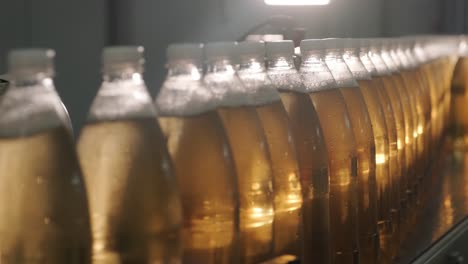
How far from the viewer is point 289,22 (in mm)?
2258

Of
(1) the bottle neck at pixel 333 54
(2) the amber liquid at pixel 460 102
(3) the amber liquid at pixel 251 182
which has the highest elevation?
(1) the bottle neck at pixel 333 54

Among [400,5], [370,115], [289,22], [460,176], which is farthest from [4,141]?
[400,5]

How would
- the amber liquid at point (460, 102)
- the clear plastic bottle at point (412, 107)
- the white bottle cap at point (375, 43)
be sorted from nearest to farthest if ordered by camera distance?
the white bottle cap at point (375, 43), the clear plastic bottle at point (412, 107), the amber liquid at point (460, 102)

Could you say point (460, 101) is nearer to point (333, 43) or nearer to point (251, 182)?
point (333, 43)

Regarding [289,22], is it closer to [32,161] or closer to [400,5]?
[32,161]

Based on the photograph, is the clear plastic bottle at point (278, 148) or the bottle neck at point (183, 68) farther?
the clear plastic bottle at point (278, 148)

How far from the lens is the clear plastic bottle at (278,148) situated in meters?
0.82

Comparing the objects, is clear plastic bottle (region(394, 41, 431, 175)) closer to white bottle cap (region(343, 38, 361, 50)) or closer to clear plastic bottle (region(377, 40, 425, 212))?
clear plastic bottle (region(377, 40, 425, 212))

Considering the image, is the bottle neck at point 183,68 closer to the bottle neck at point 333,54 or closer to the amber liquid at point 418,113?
the bottle neck at point 333,54

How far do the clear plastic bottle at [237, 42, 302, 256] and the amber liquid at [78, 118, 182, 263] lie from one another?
202 mm

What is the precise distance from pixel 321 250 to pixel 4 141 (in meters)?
0.50

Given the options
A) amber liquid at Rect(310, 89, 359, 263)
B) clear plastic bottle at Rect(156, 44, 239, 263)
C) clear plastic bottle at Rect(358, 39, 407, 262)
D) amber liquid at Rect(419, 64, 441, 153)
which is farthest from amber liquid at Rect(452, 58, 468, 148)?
clear plastic bottle at Rect(156, 44, 239, 263)

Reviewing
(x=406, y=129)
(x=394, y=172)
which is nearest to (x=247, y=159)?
(x=394, y=172)

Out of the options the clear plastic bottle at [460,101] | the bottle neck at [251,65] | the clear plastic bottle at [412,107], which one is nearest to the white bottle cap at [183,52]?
the bottle neck at [251,65]
